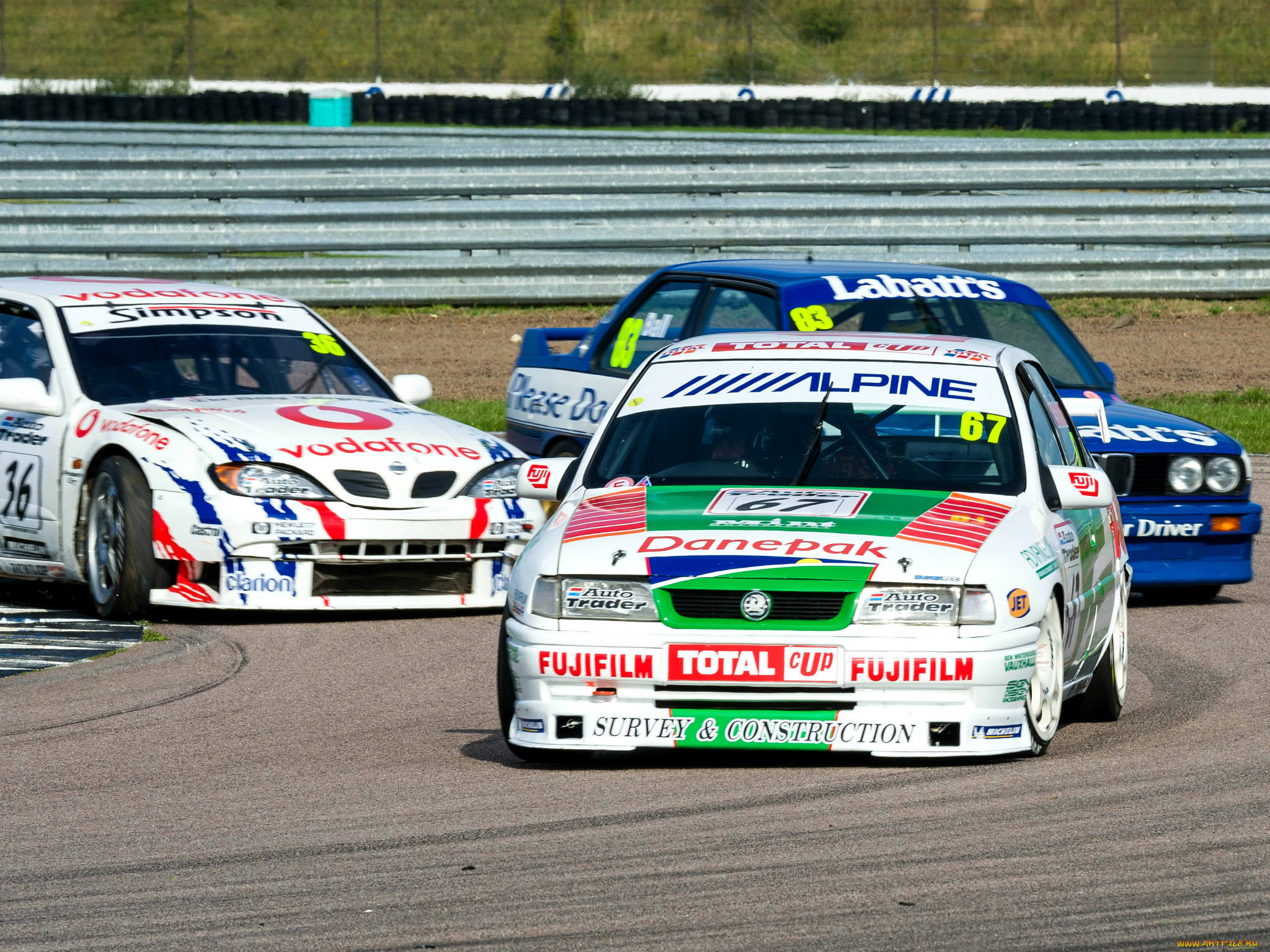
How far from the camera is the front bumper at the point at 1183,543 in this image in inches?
361

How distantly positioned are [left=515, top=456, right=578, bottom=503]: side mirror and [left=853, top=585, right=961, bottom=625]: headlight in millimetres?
1442

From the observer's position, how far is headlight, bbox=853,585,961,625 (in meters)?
5.70

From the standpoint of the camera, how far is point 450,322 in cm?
1933

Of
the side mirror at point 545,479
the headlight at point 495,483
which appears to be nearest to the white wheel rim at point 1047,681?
the side mirror at point 545,479

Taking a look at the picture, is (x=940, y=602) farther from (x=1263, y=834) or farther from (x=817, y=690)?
(x=1263, y=834)

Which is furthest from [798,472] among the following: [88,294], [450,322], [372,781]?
[450,322]

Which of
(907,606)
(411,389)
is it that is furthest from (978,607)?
(411,389)

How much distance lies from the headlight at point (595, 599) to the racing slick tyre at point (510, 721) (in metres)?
0.20

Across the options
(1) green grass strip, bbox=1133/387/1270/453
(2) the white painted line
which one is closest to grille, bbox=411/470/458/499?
(2) the white painted line

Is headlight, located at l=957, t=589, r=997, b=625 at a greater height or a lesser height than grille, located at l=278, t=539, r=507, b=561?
greater

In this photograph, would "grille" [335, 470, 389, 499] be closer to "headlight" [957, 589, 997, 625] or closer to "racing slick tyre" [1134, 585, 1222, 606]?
"racing slick tyre" [1134, 585, 1222, 606]

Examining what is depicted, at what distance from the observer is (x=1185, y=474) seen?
9203 mm

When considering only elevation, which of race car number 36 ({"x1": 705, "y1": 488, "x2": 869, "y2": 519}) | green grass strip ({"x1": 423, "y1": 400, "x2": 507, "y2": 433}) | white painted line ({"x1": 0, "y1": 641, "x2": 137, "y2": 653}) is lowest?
green grass strip ({"x1": 423, "y1": 400, "x2": 507, "y2": 433})

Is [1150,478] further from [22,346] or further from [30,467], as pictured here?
[22,346]
